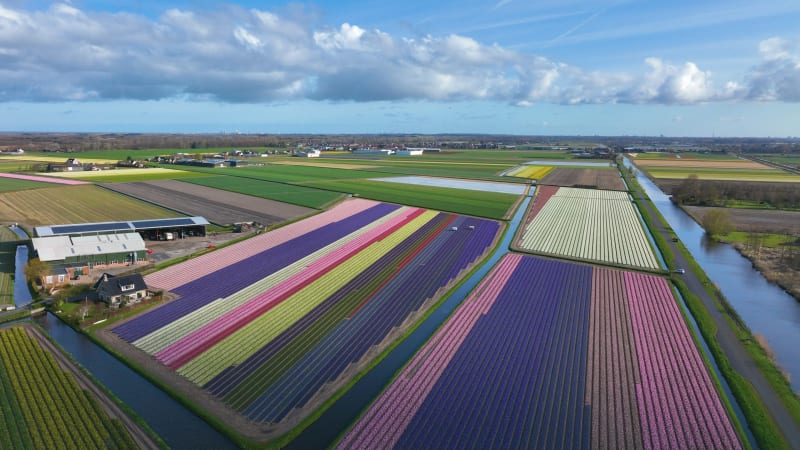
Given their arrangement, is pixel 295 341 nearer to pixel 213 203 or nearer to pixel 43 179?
pixel 213 203

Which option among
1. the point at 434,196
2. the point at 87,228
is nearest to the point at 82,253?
the point at 87,228

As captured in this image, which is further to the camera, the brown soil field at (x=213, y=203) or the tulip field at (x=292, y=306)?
the brown soil field at (x=213, y=203)

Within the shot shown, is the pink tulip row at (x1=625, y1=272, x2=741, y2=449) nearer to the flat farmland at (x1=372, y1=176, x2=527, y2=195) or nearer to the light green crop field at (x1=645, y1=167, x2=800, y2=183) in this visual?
the flat farmland at (x1=372, y1=176, x2=527, y2=195)

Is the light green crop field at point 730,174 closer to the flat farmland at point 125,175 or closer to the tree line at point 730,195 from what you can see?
the tree line at point 730,195

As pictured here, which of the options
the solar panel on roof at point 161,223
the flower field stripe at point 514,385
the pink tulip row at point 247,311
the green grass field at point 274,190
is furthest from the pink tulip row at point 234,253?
the flower field stripe at point 514,385

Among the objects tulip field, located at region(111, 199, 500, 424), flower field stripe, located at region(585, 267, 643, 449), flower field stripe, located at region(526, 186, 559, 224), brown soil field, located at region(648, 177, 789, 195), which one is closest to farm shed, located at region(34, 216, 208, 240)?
tulip field, located at region(111, 199, 500, 424)

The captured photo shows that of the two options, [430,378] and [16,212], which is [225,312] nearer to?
[430,378]

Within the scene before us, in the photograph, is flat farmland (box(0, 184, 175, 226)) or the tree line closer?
flat farmland (box(0, 184, 175, 226))
